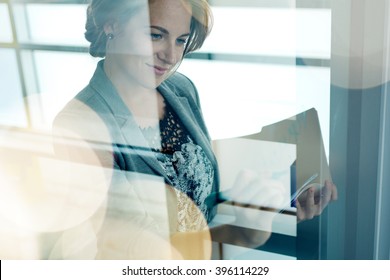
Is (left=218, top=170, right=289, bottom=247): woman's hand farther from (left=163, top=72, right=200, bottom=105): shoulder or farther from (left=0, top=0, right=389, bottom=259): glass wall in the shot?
(left=163, top=72, right=200, bottom=105): shoulder

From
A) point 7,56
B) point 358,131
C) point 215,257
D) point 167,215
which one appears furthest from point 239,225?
point 7,56

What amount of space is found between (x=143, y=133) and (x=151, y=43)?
15 centimetres

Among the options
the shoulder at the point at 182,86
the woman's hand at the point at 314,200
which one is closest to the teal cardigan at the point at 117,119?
the shoulder at the point at 182,86

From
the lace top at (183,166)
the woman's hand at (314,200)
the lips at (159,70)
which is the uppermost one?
the lips at (159,70)

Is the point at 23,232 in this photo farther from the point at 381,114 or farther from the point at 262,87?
the point at 381,114

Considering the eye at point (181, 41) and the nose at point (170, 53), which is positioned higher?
the eye at point (181, 41)

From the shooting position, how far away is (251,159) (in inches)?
38.9

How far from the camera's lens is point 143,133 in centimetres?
85

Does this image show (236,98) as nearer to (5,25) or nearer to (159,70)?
Result: (159,70)

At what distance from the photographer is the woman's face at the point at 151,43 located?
81 centimetres

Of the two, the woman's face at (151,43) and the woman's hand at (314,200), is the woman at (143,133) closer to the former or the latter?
the woman's face at (151,43)

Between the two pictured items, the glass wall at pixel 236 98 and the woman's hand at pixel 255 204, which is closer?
the glass wall at pixel 236 98

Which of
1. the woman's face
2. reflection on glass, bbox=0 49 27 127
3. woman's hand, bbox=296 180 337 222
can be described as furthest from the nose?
woman's hand, bbox=296 180 337 222

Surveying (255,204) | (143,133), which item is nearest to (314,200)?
(255,204)
